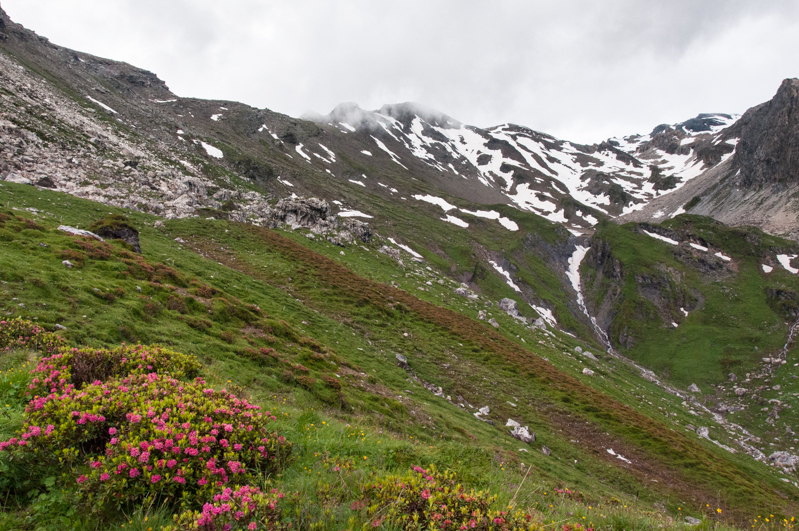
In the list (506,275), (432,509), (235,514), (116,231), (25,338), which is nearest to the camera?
(235,514)

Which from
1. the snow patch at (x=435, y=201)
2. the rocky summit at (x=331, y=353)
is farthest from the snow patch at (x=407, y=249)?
the snow patch at (x=435, y=201)

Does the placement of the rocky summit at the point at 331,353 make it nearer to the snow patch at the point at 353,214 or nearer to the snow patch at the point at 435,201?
the snow patch at the point at 353,214

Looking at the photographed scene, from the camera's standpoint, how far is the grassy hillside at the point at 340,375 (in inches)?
298

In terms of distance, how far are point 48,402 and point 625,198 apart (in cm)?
23605

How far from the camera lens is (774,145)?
434 feet

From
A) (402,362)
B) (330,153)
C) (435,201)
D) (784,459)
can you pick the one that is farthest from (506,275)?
(330,153)

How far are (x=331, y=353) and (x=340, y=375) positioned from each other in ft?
9.06

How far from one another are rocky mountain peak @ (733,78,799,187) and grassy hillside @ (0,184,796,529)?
140 m

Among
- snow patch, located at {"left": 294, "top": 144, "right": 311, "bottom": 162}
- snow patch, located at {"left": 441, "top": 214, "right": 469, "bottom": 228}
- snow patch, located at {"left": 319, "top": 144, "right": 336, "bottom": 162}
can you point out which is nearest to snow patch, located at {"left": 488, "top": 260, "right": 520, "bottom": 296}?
snow patch, located at {"left": 441, "top": 214, "right": 469, "bottom": 228}

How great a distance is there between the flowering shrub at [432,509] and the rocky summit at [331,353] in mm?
48

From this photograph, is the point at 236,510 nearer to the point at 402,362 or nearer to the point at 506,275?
the point at 402,362

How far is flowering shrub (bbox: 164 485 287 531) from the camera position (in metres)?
3.89

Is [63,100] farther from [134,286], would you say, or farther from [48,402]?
[48,402]

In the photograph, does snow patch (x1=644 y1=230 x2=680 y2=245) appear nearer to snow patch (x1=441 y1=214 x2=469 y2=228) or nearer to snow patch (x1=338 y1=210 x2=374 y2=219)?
snow patch (x1=441 y1=214 x2=469 y2=228)
